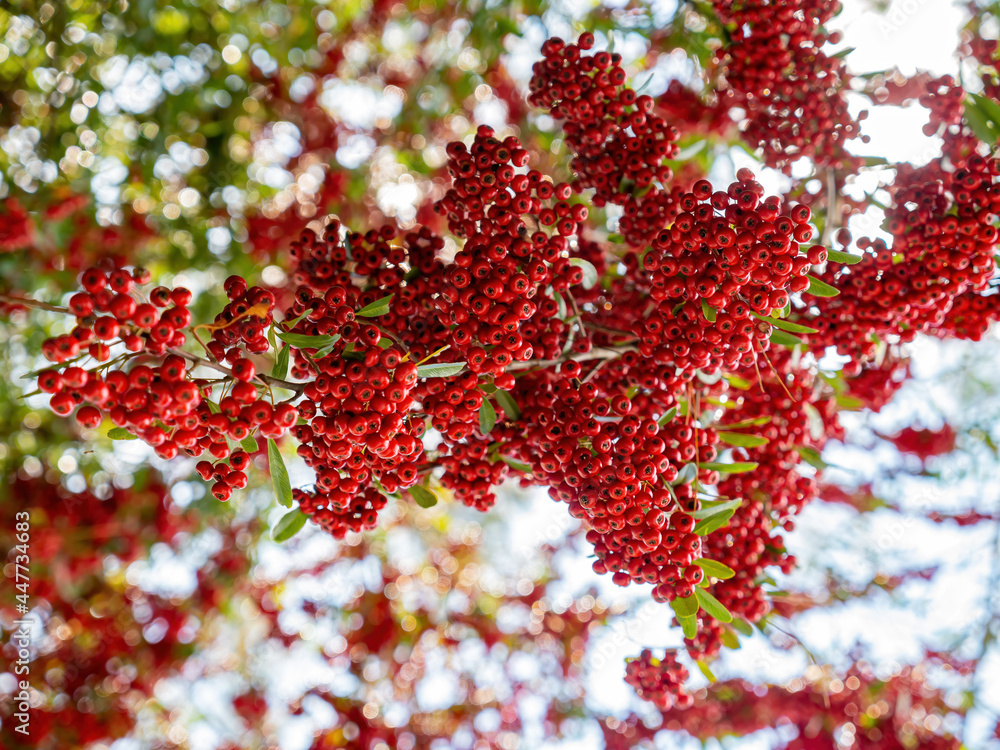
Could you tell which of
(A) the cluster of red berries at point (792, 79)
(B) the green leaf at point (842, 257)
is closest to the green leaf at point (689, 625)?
(B) the green leaf at point (842, 257)

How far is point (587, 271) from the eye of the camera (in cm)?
262

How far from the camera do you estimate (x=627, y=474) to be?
2061mm

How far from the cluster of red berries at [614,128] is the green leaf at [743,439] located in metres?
0.88

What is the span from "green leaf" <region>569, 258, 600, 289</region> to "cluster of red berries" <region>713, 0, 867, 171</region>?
1.04m

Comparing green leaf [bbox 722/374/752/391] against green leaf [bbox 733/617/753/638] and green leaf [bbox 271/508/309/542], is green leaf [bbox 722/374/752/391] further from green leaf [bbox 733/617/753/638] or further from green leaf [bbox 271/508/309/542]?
green leaf [bbox 271/508/309/542]

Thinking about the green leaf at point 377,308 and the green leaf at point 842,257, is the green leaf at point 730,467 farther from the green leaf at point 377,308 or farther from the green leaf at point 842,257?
the green leaf at point 377,308

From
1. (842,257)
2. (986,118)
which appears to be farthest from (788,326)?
(986,118)

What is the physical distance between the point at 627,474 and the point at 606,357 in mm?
610

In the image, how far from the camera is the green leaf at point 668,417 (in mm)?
2344

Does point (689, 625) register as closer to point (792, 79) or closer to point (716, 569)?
point (716, 569)

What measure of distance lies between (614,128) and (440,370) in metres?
1.36

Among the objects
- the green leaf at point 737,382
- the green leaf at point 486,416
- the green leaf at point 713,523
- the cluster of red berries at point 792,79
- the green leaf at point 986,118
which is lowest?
the green leaf at point 713,523

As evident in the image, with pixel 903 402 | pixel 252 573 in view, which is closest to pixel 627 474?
pixel 903 402

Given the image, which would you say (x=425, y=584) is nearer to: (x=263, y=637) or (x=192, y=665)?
(x=263, y=637)
